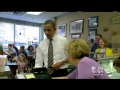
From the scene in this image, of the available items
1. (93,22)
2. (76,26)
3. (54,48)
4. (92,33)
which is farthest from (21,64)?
(76,26)

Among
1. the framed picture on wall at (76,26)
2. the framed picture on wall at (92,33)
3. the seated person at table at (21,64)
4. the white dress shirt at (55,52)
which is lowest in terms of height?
the seated person at table at (21,64)

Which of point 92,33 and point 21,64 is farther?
point 92,33

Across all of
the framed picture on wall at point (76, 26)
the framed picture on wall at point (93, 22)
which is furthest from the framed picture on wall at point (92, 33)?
the framed picture on wall at point (76, 26)

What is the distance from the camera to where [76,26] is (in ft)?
18.0

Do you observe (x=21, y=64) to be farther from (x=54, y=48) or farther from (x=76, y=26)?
(x=76, y=26)

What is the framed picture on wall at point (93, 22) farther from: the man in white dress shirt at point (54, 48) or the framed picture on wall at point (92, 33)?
the man in white dress shirt at point (54, 48)

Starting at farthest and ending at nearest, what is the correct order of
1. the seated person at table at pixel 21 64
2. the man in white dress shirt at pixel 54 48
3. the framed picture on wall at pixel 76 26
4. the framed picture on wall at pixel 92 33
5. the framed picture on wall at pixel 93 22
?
the framed picture on wall at pixel 76 26 → the framed picture on wall at pixel 92 33 → the framed picture on wall at pixel 93 22 → the seated person at table at pixel 21 64 → the man in white dress shirt at pixel 54 48

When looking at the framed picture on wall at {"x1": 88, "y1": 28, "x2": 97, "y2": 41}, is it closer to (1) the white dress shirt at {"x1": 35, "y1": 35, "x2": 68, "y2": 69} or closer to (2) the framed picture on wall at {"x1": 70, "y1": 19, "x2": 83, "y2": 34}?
(2) the framed picture on wall at {"x1": 70, "y1": 19, "x2": 83, "y2": 34}

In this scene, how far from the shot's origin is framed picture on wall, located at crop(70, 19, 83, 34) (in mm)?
5251

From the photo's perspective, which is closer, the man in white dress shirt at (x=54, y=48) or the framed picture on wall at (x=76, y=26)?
the man in white dress shirt at (x=54, y=48)

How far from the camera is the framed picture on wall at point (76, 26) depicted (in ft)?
17.2

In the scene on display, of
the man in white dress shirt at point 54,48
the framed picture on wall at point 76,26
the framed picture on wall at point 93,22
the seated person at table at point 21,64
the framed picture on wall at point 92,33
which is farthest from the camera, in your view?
the framed picture on wall at point 76,26

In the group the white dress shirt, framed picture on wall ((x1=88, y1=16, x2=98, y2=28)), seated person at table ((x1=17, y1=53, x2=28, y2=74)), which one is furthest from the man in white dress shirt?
framed picture on wall ((x1=88, y1=16, x2=98, y2=28))
